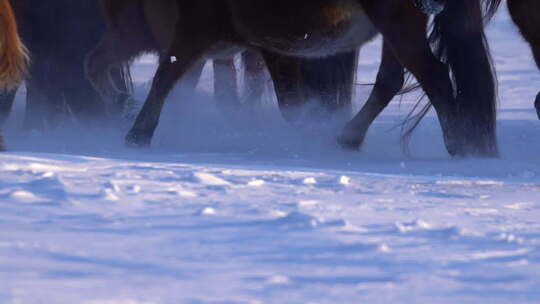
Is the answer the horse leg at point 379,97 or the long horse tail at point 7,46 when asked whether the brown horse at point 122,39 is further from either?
the long horse tail at point 7,46

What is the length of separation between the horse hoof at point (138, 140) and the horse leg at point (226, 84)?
56.7 inches

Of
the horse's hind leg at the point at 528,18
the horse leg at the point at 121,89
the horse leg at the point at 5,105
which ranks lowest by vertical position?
the horse leg at the point at 5,105

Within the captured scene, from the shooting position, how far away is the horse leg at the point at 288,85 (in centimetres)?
753

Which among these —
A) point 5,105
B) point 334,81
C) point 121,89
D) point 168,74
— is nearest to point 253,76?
point 121,89

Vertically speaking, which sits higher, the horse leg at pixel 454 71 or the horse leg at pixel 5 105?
the horse leg at pixel 454 71

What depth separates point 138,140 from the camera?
6824 mm

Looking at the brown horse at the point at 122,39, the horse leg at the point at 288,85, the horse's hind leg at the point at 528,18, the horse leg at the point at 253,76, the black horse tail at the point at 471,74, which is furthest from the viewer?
the horse leg at the point at 253,76

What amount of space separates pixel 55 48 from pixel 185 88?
0.92 meters

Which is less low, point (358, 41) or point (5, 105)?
point (358, 41)

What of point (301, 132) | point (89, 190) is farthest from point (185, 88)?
point (89, 190)

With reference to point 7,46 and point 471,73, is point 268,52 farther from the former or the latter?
point 7,46

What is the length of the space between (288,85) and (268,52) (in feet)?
1.23

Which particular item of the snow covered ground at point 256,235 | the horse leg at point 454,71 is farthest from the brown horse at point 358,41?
the snow covered ground at point 256,235

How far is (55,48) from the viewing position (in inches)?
324
